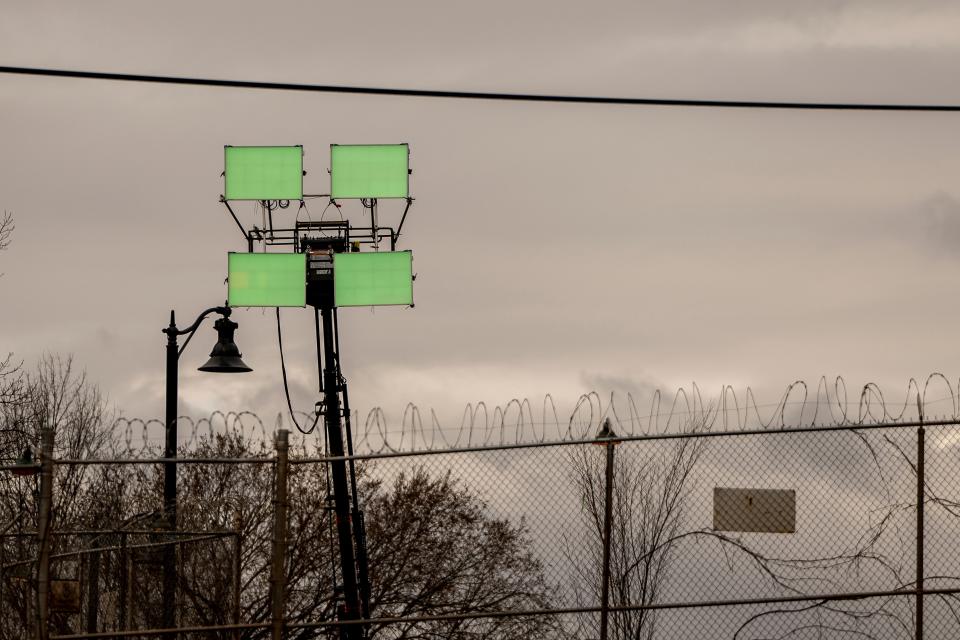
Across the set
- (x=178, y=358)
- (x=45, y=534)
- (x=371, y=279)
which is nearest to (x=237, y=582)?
(x=45, y=534)

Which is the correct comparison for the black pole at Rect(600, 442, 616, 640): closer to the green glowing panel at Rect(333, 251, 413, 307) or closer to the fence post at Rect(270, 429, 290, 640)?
the fence post at Rect(270, 429, 290, 640)

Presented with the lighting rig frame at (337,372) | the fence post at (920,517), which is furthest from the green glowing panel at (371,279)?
the fence post at (920,517)

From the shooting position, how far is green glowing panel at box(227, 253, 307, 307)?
69.1ft

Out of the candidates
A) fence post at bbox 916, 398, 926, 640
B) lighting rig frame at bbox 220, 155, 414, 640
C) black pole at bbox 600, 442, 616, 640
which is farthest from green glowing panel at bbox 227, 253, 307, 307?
fence post at bbox 916, 398, 926, 640

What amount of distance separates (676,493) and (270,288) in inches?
284

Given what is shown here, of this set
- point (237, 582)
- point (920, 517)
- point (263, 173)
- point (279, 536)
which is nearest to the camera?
point (279, 536)

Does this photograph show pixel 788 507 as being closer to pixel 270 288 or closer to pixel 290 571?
pixel 270 288

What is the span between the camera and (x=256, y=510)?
2608 centimetres

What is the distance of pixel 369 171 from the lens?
22.2m

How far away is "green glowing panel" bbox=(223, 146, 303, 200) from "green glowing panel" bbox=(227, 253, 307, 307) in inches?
43.8

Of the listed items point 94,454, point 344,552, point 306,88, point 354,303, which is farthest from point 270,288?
point 94,454

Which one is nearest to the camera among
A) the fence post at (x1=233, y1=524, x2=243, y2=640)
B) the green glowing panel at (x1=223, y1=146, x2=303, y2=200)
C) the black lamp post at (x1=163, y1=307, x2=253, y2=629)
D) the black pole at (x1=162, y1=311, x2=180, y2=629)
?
the fence post at (x1=233, y1=524, x2=243, y2=640)

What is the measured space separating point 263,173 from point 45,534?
1080 cm

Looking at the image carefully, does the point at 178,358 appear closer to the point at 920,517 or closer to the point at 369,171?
the point at 369,171
